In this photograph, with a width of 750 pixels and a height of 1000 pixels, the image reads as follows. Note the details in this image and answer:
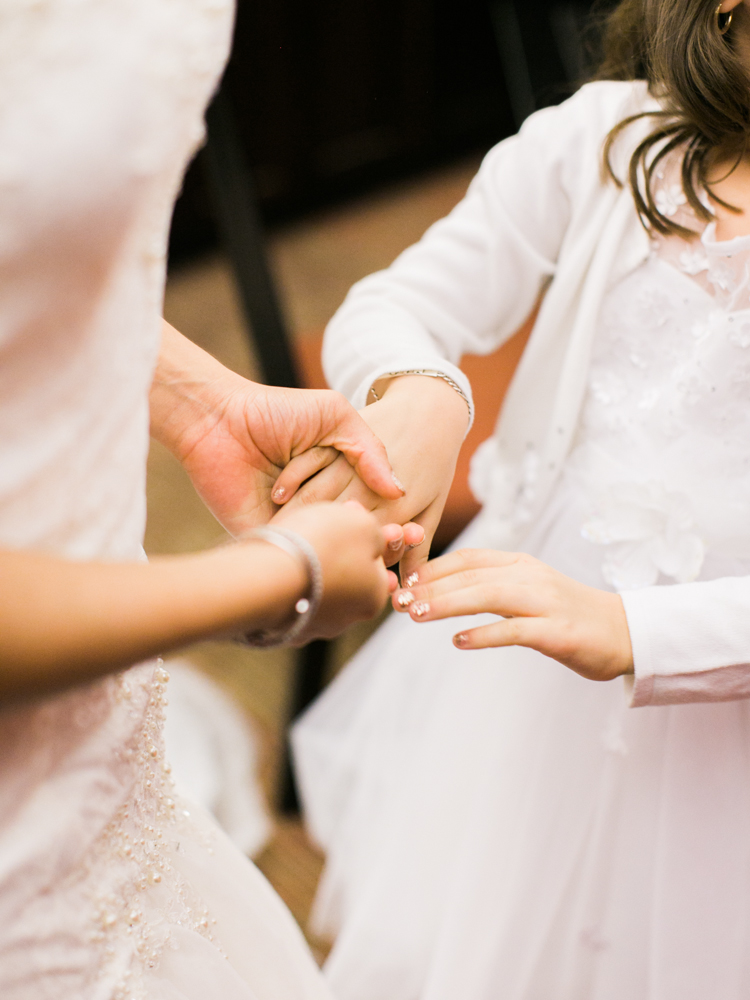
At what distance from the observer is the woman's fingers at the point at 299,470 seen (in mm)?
649

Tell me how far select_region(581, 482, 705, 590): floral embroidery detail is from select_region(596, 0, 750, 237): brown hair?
0.24 metres

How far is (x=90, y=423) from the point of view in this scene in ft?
1.38

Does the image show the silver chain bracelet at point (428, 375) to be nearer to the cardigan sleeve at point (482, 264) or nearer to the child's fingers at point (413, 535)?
the cardigan sleeve at point (482, 264)

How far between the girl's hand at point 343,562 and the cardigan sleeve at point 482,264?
0.90 feet

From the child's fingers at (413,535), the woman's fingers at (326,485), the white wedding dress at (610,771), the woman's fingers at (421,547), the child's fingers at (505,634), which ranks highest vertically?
the woman's fingers at (326,485)

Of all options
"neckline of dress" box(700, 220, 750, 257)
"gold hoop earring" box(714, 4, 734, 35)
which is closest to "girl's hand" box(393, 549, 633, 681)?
"neckline of dress" box(700, 220, 750, 257)

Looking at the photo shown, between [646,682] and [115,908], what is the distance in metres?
0.43

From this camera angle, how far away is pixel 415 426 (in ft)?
2.35

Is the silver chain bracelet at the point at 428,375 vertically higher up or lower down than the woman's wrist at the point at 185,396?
lower down

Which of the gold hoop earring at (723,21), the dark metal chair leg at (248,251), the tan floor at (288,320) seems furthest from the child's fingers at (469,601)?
the tan floor at (288,320)

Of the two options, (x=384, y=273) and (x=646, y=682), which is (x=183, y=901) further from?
(x=384, y=273)

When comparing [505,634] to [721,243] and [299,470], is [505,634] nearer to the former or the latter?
[299,470]

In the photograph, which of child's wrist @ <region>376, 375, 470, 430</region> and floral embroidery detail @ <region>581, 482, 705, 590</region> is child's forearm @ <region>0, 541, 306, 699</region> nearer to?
child's wrist @ <region>376, 375, 470, 430</region>

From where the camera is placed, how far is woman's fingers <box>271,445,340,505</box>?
0.65 meters
